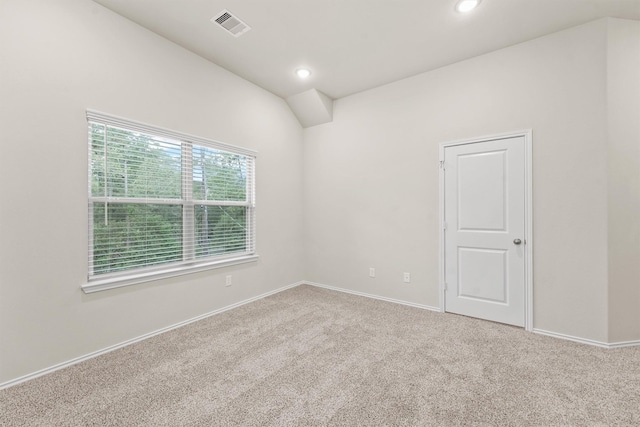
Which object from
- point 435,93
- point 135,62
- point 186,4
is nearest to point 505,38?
point 435,93

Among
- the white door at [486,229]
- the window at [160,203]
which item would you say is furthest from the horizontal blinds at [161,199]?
the white door at [486,229]

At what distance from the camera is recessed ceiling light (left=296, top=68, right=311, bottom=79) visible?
3287mm

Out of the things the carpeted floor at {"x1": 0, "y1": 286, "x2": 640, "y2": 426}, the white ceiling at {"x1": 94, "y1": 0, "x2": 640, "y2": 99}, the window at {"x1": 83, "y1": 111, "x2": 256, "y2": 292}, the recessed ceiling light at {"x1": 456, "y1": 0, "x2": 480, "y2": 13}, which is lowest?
the carpeted floor at {"x1": 0, "y1": 286, "x2": 640, "y2": 426}

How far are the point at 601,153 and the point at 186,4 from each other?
385cm

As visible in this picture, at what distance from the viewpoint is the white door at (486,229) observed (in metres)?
2.75

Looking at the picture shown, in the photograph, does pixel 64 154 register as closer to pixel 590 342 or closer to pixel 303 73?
pixel 303 73

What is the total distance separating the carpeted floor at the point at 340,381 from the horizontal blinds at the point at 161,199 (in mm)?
866

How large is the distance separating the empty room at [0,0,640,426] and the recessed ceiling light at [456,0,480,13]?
39 mm

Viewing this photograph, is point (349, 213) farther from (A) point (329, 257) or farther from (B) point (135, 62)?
(B) point (135, 62)

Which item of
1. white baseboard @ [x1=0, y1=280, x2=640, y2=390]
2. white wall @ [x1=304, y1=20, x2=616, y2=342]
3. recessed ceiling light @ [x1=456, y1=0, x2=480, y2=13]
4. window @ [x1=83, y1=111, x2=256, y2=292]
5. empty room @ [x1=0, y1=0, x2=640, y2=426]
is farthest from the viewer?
white wall @ [x1=304, y1=20, x2=616, y2=342]

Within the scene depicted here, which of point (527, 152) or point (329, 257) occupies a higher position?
point (527, 152)

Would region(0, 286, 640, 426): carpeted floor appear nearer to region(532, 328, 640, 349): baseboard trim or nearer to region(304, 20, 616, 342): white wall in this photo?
region(532, 328, 640, 349): baseboard trim

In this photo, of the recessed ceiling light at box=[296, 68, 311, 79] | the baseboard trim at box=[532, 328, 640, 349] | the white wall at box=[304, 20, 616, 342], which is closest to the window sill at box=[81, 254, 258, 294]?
the white wall at box=[304, 20, 616, 342]

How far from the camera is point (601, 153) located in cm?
238
